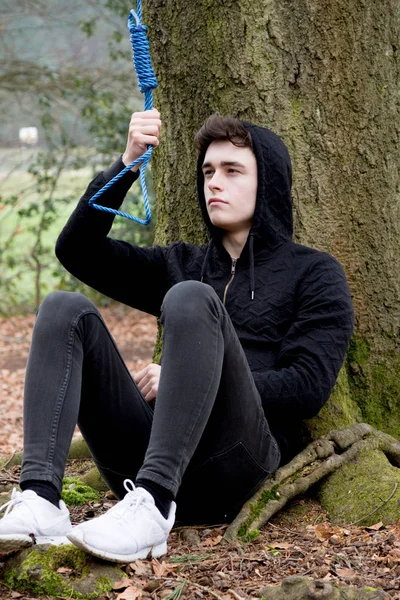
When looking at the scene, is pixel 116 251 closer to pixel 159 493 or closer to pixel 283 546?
pixel 159 493

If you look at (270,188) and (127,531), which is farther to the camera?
(270,188)

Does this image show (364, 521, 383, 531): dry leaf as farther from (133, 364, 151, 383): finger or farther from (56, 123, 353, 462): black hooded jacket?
(133, 364, 151, 383): finger

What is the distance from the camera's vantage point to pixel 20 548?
2.62m

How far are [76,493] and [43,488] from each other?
1.09 meters

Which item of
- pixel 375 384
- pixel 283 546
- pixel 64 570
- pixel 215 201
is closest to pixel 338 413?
pixel 375 384

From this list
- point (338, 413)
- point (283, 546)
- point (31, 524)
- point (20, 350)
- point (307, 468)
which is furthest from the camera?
point (20, 350)

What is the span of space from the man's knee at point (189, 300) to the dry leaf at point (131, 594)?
867 millimetres

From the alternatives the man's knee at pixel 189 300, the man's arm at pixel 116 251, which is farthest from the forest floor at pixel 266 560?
the man's arm at pixel 116 251

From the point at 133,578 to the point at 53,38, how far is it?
1084 cm

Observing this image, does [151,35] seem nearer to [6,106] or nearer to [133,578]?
[133,578]

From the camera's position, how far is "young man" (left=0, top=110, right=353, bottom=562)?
268cm

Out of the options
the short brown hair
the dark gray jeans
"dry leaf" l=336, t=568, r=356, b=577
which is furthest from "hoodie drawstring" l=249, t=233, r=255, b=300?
"dry leaf" l=336, t=568, r=356, b=577

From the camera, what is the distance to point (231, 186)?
3.44m

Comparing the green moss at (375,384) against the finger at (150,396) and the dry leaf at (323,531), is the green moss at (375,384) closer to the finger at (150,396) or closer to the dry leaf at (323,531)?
the dry leaf at (323,531)
